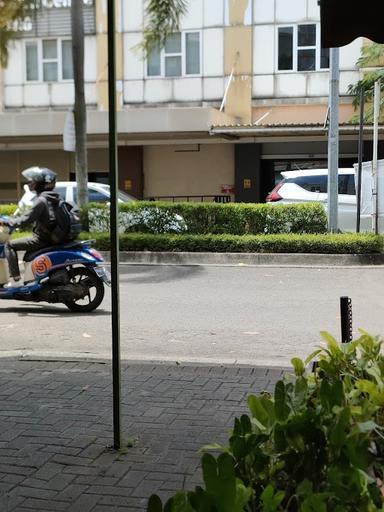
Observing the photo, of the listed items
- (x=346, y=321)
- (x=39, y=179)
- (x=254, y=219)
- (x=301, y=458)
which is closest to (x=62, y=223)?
(x=39, y=179)

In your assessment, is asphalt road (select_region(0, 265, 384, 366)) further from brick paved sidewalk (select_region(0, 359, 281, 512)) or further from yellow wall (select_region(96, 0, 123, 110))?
yellow wall (select_region(96, 0, 123, 110))

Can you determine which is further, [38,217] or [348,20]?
[38,217]

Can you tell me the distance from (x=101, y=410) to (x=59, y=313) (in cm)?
444

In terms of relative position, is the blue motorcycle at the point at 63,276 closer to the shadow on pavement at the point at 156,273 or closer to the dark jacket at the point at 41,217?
the dark jacket at the point at 41,217

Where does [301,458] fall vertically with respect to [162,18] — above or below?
below

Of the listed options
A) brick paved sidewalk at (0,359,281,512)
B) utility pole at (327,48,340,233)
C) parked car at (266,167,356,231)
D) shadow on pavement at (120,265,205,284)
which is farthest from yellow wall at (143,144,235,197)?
brick paved sidewalk at (0,359,281,512)

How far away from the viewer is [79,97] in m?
16.0

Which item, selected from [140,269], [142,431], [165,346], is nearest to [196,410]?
[142,431]

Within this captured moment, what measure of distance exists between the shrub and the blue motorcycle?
21.4ft

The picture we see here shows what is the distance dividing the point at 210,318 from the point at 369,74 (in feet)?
50.7

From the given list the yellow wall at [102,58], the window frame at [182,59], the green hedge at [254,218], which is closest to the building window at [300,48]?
the window frame at [182,59]

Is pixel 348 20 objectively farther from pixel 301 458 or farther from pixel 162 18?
pixel 162 18

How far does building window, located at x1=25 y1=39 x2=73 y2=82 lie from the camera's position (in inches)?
1012

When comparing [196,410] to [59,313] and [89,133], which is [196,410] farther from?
[89,133]
